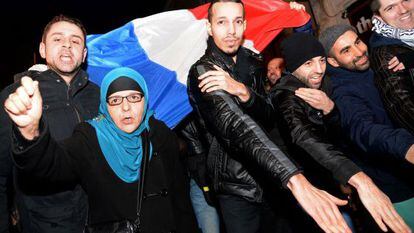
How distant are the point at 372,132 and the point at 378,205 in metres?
0.78

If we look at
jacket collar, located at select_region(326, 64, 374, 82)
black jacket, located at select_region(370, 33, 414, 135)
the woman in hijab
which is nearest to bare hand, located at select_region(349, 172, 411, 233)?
black jacket, located at select_region(370, 33, 414, 135)

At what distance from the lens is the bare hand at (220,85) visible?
2.08m

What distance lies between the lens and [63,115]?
7.63 ft

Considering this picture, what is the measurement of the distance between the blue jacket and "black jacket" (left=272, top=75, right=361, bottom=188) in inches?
6.6

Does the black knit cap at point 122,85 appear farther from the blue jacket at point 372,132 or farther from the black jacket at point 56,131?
the blue jacket at point 372,132

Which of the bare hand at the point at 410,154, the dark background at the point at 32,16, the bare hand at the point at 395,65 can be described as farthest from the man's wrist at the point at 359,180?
the dark background at the point at 32,16

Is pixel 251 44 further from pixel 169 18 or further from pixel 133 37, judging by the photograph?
pixel 133 37

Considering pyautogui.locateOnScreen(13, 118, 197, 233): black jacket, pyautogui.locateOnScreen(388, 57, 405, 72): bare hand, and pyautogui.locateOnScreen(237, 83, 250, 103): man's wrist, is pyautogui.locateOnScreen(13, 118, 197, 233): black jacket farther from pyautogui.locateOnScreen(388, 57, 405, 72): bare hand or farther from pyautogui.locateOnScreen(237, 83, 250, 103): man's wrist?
pyautogui.locateOnScreen(388, 57, 405, 72): bare hand

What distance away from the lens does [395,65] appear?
2.25 meters

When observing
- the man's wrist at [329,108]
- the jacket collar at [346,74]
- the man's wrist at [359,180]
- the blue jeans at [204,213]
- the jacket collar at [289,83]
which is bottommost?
the blue jeans at [204,213]

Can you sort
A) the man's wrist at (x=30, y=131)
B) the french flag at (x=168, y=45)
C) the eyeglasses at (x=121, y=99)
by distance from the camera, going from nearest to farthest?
1. the man's wrist at (x=30, y=131)
2. the eyeglasses at (x=121, y=99)
3. the french flag at (x=168, y=45)

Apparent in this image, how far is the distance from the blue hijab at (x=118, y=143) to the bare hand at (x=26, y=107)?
0.69 m

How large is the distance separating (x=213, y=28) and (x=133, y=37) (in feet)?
3.93

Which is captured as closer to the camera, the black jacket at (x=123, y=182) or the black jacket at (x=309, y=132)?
the black jacket at (x=309, y=132)
